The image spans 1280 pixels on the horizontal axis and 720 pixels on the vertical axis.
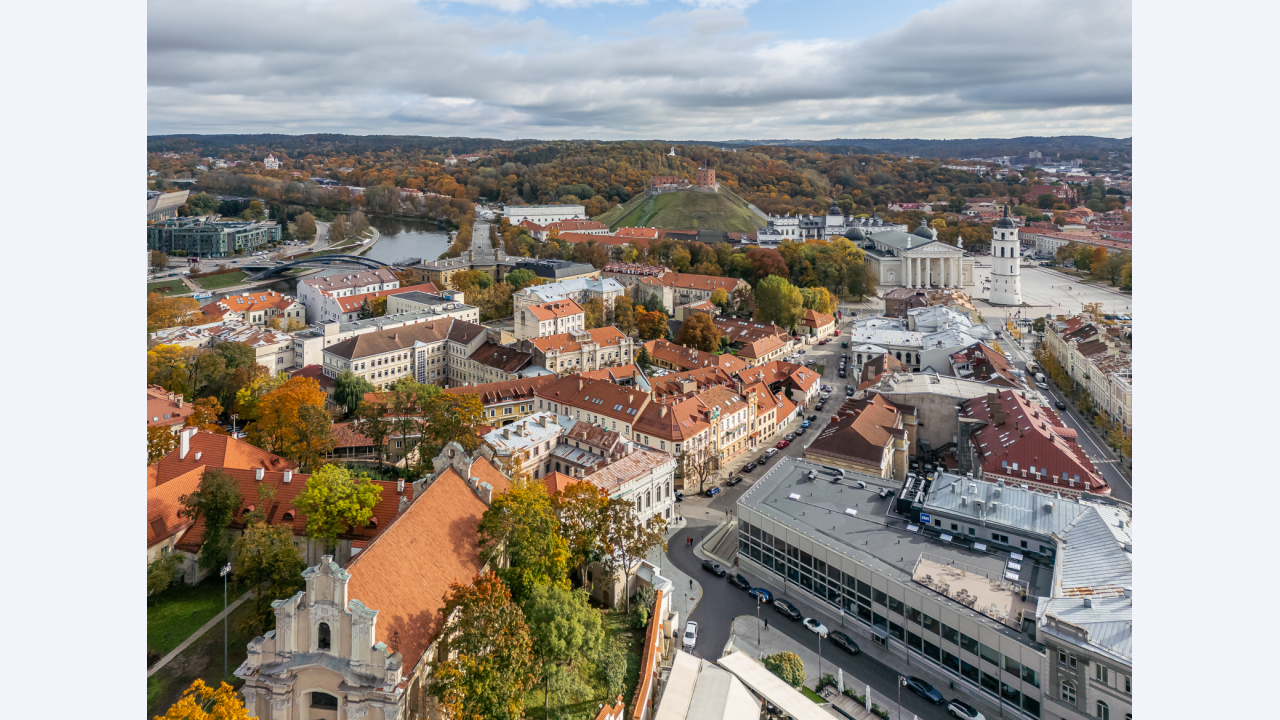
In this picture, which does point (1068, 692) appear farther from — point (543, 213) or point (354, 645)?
point (543, 213)

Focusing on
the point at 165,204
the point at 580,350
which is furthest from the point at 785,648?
the point at 165,204

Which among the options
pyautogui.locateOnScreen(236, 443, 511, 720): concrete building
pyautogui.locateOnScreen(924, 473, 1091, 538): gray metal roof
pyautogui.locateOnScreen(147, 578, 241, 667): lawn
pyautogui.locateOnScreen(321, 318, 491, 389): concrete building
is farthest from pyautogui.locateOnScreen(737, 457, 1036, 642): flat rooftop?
pyautogui.locateOnScreen(321, 318, 491, 389): concrete building

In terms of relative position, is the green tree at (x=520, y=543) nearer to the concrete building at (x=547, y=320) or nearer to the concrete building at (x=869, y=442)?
the concrete building at (x=869, y=442)

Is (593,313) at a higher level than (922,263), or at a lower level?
lower

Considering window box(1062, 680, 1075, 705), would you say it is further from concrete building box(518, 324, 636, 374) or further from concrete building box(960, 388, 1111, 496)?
concrete building box(518, 324, 636, 374)

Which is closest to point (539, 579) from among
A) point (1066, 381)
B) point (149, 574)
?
point (149, 574)

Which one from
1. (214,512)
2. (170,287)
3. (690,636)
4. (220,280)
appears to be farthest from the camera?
(220,280)
